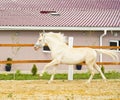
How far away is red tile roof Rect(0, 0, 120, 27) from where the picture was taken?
28.5 meters

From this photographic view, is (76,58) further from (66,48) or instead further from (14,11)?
(14,11)

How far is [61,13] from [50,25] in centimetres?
357

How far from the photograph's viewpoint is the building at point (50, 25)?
2772cm

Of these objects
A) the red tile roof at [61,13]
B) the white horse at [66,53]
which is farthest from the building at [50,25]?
the white horse at [66,53]

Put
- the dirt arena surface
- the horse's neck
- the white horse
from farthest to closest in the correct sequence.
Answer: the horse's neck
the white horse
the dirt arena surface

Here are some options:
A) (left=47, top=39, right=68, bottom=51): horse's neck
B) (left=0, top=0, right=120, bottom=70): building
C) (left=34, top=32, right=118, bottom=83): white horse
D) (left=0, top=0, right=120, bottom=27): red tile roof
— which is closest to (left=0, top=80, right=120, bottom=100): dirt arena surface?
(left=34, top=32, right=118, bottom=83): white horse

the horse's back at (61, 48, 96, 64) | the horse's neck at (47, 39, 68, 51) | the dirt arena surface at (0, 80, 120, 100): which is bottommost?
the dirt arena surface at (0, 80, 120, 100)

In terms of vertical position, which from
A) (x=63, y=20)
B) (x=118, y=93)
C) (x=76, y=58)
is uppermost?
(x=63, y=20)

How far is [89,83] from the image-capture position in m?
17.3

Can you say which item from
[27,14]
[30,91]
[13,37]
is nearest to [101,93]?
[30,91]

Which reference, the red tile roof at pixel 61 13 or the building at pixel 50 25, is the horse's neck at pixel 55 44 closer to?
the building at pixel 50 25

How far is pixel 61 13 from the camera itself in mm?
31250

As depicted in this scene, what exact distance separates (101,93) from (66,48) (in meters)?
4.32

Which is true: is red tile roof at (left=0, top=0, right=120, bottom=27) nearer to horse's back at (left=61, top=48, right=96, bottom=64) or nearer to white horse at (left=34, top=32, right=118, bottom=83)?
white horse at (left=34, top=32, right=118, bottom=83)
